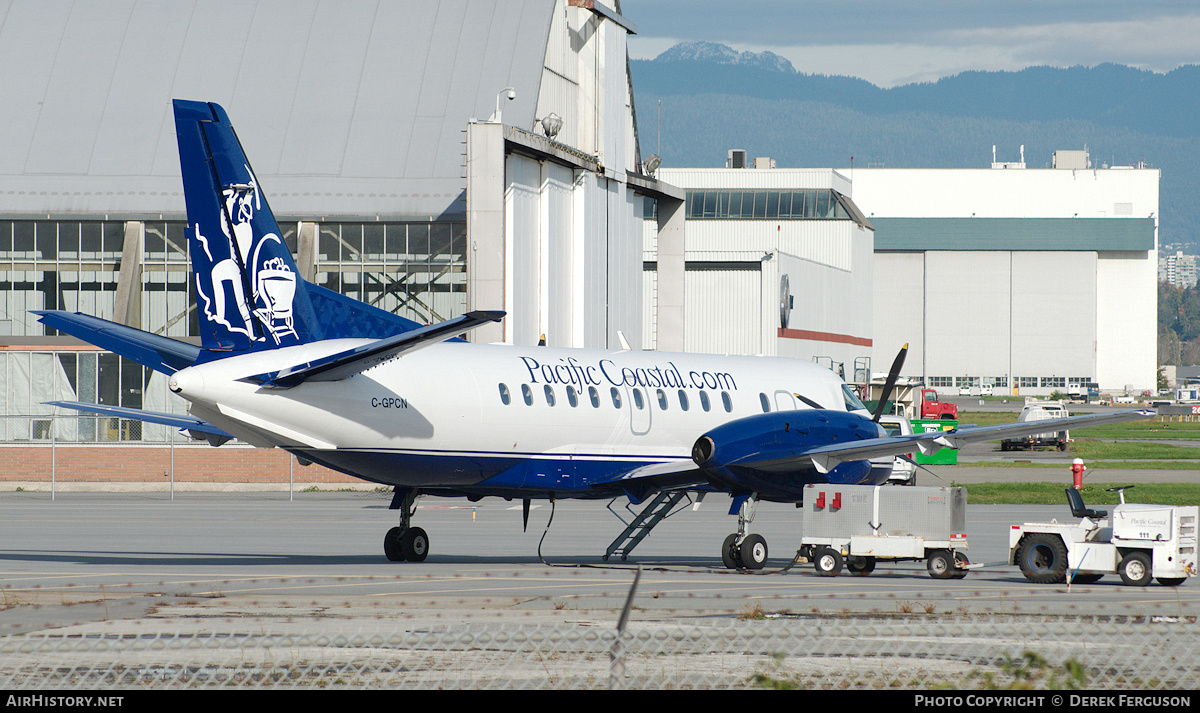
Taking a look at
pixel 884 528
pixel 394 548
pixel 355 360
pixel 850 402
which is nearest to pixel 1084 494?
pixel 850 402

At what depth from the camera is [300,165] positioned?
1788 inches

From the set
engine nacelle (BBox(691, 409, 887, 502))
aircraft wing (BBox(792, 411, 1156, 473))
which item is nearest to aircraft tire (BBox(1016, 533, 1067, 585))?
aircraft wing (BBox(792, 411, 1156, 473))

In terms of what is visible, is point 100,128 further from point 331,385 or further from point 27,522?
point 331,385

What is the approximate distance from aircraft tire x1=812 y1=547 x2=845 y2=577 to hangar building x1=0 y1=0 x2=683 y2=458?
907 inches

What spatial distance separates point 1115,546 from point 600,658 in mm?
10841

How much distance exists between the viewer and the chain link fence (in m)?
9.77

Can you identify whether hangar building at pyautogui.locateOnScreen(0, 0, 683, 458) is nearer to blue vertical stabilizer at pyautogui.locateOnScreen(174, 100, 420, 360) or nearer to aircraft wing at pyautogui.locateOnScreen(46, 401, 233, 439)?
aircraft wing at pyautogui.locateOnScreen(46, 401, 233, 439)

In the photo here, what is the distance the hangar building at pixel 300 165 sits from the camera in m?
44.1

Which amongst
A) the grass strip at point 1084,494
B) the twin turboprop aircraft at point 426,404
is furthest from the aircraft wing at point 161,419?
the grass strip at point 1084,494

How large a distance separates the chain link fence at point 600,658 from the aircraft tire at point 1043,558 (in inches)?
234

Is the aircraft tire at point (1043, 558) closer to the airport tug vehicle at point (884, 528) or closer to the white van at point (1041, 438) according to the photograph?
the airport tug vehicle at point (884, 528)

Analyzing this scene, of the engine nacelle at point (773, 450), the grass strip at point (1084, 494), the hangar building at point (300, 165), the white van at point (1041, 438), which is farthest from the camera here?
the white van at point (1041, 438)

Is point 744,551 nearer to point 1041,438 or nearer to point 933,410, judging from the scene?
point 933,410

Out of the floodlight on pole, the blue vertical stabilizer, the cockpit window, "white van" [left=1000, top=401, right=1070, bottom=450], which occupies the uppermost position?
the floodlight on pole
